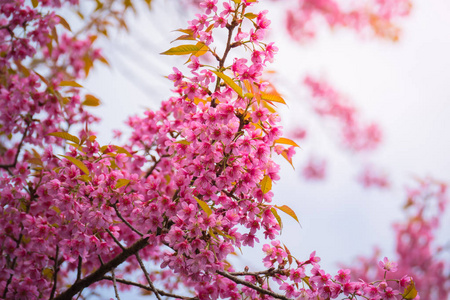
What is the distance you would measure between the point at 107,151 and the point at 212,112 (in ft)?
1.72

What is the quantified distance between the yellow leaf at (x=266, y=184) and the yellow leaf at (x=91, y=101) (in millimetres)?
996

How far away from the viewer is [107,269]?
1.42 m

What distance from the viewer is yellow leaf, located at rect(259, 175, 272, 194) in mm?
1145

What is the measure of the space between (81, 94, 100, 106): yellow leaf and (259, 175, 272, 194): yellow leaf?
39.2 inches

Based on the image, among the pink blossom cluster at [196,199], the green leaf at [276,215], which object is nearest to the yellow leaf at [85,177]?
the pink blossom cluster at [196,199]

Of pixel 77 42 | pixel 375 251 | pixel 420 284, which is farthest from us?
pixel 375 251

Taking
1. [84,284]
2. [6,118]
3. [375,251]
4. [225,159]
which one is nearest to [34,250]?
[84,284]

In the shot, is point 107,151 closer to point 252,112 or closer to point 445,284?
point 252,112

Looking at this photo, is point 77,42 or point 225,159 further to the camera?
point 77,42

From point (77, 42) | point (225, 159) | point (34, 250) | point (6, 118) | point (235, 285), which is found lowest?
point (235, 285)

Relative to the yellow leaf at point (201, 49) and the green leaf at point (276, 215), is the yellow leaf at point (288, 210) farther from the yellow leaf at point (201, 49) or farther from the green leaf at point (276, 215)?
the yellow leaf at point (201, 49)

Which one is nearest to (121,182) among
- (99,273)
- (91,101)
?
(99,273)

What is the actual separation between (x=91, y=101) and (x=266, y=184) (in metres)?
1.05

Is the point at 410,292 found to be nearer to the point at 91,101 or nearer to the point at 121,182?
the point at 121,182
